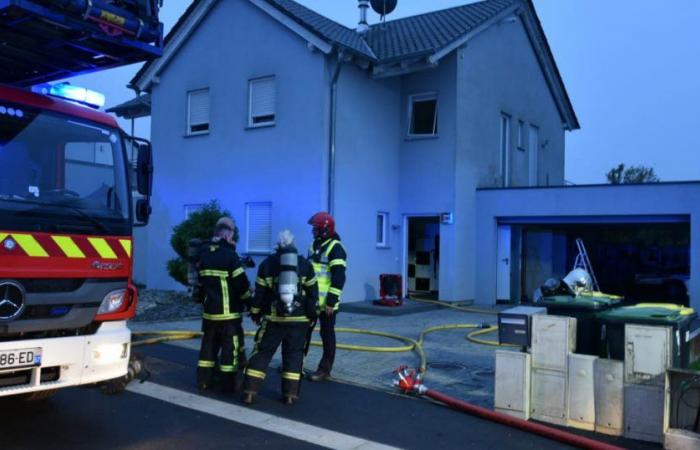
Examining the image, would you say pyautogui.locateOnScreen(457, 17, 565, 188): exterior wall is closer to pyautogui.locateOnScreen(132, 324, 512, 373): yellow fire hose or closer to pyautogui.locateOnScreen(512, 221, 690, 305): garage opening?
pyautogui.locateOnScreen(512, 221, 690, 305): garage opening

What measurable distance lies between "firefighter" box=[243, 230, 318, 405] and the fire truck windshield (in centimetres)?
159

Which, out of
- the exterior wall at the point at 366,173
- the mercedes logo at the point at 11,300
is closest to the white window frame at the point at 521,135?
the exterior wall at the point at 366,173

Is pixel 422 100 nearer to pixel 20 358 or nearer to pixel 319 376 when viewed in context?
pixel 319 376

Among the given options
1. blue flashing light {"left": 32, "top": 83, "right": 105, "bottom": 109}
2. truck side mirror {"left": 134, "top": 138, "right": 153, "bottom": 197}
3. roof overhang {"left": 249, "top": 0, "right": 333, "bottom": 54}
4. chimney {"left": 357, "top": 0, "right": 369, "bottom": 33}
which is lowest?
truck side mirror {"left": 134, "top": 138, "right": 153, "bottom": 197}

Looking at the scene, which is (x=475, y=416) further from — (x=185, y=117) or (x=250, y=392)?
(x=185, y=117)

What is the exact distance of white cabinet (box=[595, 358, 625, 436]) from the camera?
18.2ft

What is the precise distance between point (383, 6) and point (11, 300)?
17.2m

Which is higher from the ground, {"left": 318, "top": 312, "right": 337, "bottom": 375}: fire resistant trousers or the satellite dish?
the satellite dish

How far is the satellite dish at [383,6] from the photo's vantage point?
64.3 feet

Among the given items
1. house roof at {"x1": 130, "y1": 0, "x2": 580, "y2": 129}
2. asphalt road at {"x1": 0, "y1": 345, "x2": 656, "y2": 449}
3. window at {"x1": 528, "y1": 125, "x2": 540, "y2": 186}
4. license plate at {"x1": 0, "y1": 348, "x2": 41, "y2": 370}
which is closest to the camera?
license plate at {"x1": 0, "y1": 348, "x2": 41, "y2": 370}

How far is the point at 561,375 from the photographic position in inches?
230

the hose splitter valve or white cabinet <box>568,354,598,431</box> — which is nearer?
white cabinet <box>568,354,598,431</box>

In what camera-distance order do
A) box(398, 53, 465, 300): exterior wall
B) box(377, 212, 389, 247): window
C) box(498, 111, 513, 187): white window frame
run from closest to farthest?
box(398, 53, 465, 300): exterior wall → box(377, 212, 389, 247): window → box(498, 111, 513, 187): white window frame

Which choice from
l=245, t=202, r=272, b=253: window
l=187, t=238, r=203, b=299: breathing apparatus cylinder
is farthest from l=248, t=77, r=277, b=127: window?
l=187, t=238, r=203, b=299: breathing apparatus cylinder
